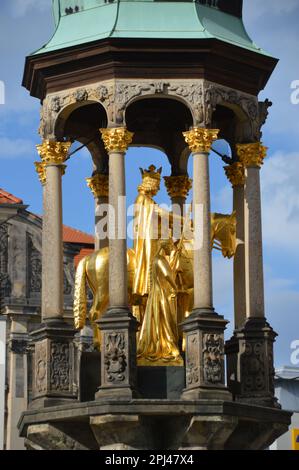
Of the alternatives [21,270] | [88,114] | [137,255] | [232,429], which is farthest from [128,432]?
[21,270]

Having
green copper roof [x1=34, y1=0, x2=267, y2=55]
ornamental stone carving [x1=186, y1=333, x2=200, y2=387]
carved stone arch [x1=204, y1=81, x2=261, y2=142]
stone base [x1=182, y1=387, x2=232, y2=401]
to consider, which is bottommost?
stone base [x1=182, y1=387, x2=232, y2=401]

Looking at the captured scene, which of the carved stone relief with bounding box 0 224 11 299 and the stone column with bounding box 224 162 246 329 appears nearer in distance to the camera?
the stone column with bounding box 224 162 246 329

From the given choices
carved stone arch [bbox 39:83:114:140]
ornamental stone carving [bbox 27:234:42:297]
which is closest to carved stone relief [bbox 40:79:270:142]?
carved stone arch [bbox 39:83:114:140]

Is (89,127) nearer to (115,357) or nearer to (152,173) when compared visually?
(152,173)

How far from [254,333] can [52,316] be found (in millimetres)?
3318

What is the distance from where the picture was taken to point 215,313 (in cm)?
2761

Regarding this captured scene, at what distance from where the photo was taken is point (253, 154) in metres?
29.1

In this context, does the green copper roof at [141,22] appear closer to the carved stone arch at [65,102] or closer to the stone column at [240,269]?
the carved stone arch at [65,102]

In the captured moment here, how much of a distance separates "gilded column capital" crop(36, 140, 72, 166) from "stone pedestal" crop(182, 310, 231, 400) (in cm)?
360

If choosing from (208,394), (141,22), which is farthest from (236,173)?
(208,394)

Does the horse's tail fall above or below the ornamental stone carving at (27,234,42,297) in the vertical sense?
below

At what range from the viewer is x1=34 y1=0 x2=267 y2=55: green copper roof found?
2854 centimetres

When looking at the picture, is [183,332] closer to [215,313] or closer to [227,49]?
[215,313]

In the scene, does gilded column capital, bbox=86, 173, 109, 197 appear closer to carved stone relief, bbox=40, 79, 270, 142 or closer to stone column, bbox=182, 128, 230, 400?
carved stone relief, bbox=40, 79, 270, 142
